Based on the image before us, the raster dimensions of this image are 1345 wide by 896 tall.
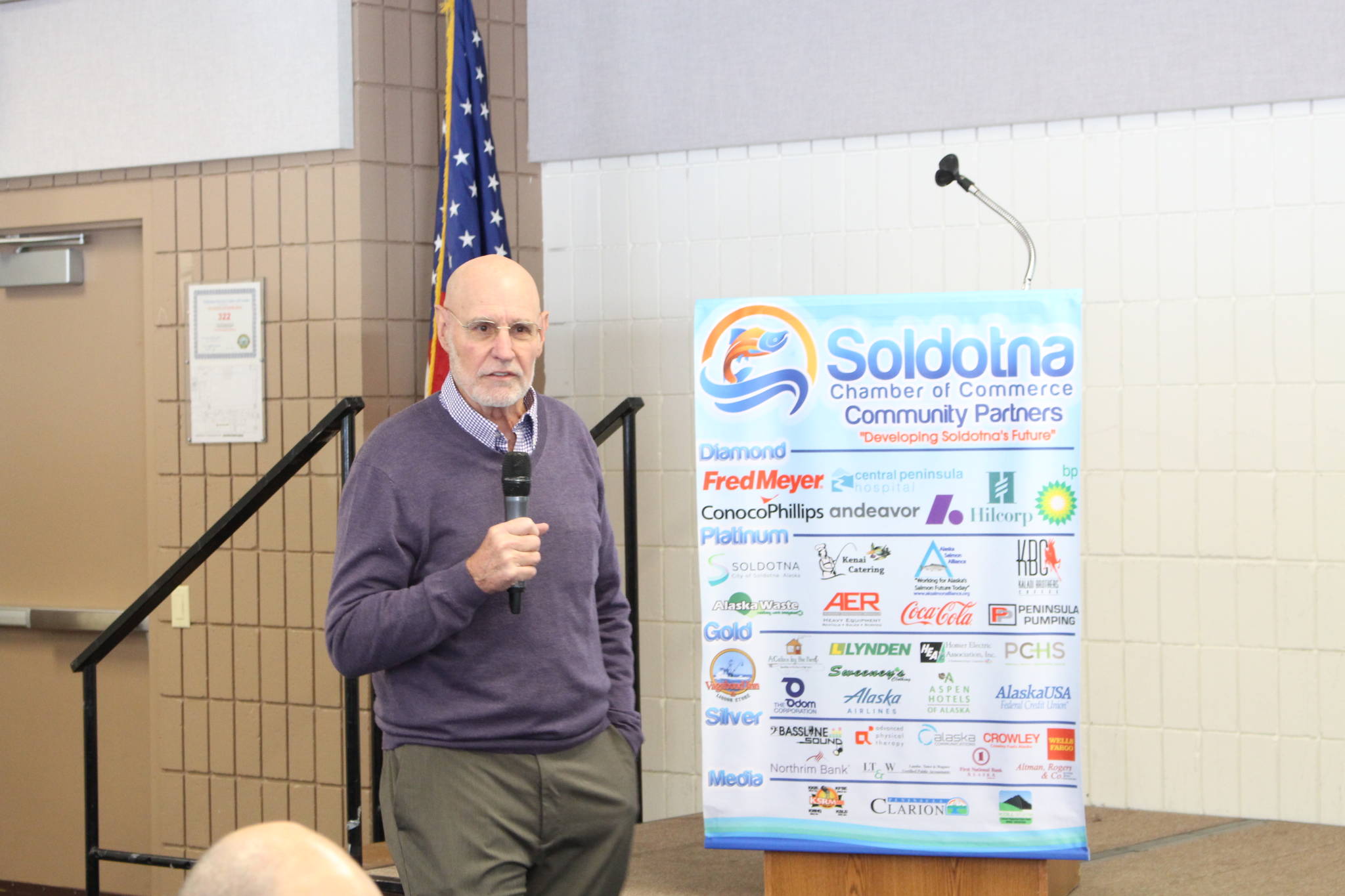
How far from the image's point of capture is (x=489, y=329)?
1.99 meters

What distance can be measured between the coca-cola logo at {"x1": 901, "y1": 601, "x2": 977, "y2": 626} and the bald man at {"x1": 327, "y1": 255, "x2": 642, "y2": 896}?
2.76ft

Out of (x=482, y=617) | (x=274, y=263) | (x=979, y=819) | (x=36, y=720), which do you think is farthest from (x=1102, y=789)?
(x=36, y=720)

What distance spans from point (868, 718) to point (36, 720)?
9.73 ft

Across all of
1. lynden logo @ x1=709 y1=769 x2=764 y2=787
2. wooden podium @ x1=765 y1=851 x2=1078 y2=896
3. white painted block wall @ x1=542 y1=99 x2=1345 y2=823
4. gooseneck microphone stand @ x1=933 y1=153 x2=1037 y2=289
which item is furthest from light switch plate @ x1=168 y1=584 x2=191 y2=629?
gooseneck microphone stand @ x1=933 y1=153 x2=1037 y2=289

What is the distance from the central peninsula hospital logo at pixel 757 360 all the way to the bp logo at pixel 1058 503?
503mm

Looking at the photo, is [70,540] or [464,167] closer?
[464,167]

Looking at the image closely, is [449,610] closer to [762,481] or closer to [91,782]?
[762,481]

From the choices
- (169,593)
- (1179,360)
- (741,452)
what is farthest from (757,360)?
(169,593)

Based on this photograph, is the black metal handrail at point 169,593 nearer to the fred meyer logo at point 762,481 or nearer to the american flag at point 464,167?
the american flag at point 464,167

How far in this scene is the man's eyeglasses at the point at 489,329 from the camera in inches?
78.1

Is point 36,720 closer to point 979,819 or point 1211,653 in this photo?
point 979,819

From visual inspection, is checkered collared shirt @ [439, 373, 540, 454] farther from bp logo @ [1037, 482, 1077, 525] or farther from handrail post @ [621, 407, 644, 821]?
handrail post @ [621, 407, 644, 821]

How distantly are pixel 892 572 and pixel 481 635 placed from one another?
1.05 meters

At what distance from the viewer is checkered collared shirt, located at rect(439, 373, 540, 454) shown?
6.44 feet
